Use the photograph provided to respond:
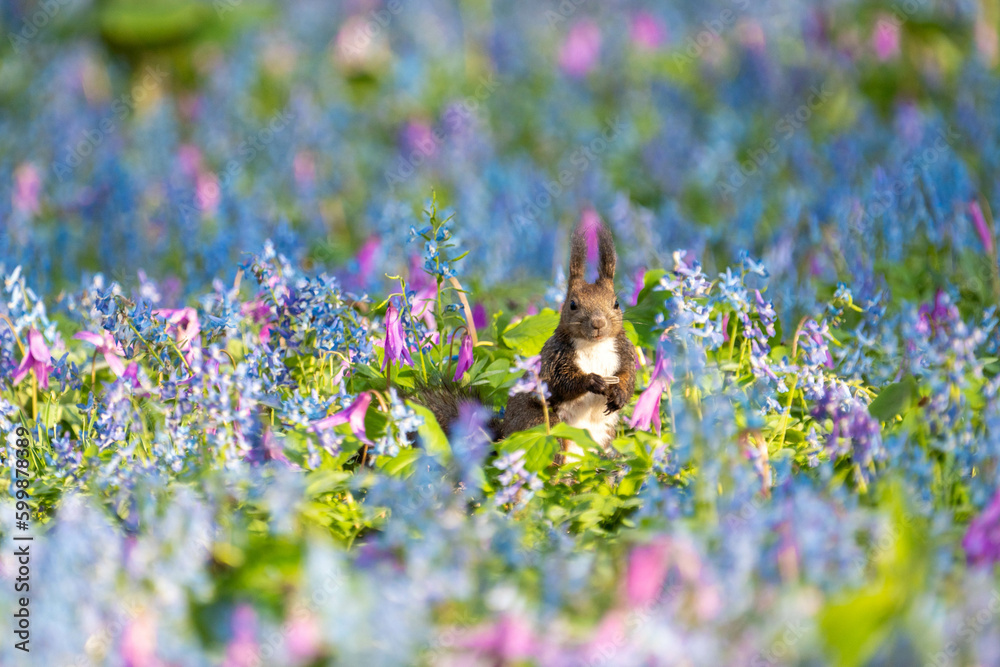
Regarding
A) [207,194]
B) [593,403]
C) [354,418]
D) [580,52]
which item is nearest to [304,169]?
[207,194]

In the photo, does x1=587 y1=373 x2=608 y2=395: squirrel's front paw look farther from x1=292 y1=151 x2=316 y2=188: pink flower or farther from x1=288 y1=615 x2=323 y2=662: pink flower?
x1=292 y1=151 x2=316 y2=188: pink flower

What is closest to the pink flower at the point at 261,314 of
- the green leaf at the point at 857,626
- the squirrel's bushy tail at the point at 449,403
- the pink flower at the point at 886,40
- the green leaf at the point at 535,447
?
the squirrel's bushy tail at the point at 449,403

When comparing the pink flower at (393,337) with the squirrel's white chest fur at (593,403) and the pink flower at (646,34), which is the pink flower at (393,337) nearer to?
the squirrel's white chest fur at (593,403)

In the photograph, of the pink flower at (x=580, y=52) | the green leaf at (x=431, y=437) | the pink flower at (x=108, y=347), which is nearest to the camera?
the green leaf at (x=431, y=437)

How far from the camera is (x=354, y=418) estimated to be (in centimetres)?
260

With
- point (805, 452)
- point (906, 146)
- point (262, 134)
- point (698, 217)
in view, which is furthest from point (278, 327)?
point (262, 134)

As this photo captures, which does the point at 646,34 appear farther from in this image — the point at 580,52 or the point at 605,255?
the point at 605,255

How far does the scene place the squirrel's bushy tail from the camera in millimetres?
3033

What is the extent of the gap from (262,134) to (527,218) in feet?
8.67

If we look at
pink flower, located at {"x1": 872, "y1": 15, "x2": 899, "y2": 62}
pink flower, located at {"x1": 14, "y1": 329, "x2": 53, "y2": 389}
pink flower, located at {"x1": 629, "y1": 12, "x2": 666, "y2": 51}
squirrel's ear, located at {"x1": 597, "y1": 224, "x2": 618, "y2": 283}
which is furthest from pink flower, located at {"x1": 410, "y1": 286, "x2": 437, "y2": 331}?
pink flower, located at {"x1": 629, "y1": 12, "x2": 666, "y2": 51}

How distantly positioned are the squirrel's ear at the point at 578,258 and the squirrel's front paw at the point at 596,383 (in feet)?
0.92

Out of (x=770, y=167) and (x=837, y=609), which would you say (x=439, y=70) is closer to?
(x=770, y=167)

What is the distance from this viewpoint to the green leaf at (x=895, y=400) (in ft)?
8.43

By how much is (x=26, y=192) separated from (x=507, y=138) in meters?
3.31
